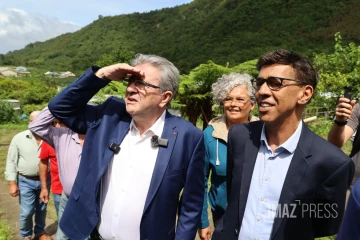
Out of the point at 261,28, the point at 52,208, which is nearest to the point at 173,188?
the point at 52,208

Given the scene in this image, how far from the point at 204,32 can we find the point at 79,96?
70343mm

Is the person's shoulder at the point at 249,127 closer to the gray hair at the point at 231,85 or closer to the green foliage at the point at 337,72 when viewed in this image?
the gray hair at the point at 231,85

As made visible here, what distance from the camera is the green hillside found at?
44612mm

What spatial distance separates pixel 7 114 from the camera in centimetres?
1759

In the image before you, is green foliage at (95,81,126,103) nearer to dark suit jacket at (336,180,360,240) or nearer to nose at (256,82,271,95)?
nose at (256,82,271,95)

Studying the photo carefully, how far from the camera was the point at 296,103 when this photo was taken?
1.78 m

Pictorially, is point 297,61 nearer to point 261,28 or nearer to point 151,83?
point 151,83

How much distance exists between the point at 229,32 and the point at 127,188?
63979 millimetres

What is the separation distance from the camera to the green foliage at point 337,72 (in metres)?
12.3

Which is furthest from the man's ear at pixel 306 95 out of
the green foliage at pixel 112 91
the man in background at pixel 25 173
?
the green foliage at pixel 112 91

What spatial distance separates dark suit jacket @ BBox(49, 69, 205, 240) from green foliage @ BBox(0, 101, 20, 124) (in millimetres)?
18243

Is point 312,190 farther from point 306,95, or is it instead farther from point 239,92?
point 239,92

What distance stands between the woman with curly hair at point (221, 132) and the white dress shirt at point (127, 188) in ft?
2.63

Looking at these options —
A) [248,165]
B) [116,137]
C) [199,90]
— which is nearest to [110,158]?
[116,137]
